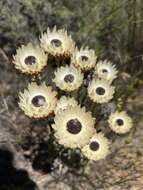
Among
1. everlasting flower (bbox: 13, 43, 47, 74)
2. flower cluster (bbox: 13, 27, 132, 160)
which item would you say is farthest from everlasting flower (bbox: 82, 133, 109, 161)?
everlasting flower (bbox: 13, 43, 47, 74)

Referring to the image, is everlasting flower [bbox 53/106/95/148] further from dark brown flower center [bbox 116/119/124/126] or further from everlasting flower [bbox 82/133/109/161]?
dark brown flower center [bbox 116/119/124/126]

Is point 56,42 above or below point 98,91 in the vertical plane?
above

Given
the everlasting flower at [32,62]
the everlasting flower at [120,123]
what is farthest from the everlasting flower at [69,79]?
the everlasting flower at [120,123]

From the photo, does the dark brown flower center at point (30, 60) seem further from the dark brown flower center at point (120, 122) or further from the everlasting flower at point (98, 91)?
the dark brown flower center at point (120, 122)

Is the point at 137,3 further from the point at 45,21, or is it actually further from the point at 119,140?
the point at 119,140

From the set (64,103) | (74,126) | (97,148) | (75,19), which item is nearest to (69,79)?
(64,103)

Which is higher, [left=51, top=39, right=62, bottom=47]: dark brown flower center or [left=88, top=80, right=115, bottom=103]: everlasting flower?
[left=51, top=39, right=62, bottom=47]: dark brown flower center

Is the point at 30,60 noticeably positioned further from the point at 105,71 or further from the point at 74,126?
the point at 105,71

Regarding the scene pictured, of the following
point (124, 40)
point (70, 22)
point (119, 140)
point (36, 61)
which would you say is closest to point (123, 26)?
point (124, 40)
